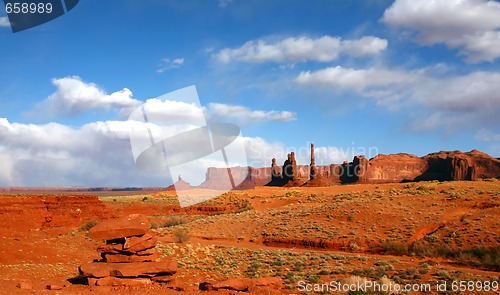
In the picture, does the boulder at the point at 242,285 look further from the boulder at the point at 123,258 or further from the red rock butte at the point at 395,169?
the red rock butte at the point at 395,169

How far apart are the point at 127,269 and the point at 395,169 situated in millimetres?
122917

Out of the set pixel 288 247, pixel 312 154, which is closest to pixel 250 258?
pixel 288 247

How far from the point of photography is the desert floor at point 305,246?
1620cm

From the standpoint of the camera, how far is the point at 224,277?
17.5 meters

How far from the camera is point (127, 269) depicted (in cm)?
1345

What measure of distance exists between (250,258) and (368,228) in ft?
33.3

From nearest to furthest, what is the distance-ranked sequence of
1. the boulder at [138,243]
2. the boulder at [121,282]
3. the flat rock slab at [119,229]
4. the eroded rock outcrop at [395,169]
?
the boulder at [121,282], the flat rock slab at [119,229], the boulder at [138,243], the eroded rock outcrop at [395,169]

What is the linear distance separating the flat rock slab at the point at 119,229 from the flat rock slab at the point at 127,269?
101 centimetres

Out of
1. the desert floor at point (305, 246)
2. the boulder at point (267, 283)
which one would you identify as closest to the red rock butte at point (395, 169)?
the desert floor at point (305, 246)

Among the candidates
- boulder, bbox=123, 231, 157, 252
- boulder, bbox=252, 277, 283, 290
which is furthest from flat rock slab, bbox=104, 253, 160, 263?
boulder, bbox=252, 277, 283, 290

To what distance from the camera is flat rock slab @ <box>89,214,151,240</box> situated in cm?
1421

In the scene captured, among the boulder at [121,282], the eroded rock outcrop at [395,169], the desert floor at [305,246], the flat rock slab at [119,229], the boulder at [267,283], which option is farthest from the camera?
the eroded rock outcrop at [395,169]

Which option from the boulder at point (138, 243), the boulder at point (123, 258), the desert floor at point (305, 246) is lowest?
the desert floor at point (305, 246)

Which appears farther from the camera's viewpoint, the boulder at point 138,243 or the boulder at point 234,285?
the boulder at point 138,243
